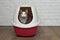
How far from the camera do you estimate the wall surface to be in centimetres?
154

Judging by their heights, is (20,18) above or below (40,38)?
above

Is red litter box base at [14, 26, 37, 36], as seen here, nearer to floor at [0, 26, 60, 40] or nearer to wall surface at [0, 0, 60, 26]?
floor at [0, 26, 60, 40]

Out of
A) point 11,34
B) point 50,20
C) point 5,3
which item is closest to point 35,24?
point 11,34

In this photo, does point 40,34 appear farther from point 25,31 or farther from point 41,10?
point 41,10

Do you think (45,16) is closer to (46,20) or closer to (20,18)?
(46,20)

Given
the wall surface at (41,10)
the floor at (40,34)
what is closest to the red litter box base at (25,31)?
the floor at (40,34)

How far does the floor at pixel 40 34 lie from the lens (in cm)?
126

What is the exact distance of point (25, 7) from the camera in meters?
1.35

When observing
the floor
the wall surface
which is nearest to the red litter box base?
the floor

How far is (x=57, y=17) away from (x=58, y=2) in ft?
0.57

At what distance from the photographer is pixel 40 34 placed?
1.35 m

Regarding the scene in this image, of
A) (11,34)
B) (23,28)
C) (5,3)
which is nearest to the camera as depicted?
(23,28)

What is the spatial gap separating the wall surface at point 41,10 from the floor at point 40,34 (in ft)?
0.25

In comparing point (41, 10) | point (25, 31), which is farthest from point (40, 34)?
point (41, 10)
